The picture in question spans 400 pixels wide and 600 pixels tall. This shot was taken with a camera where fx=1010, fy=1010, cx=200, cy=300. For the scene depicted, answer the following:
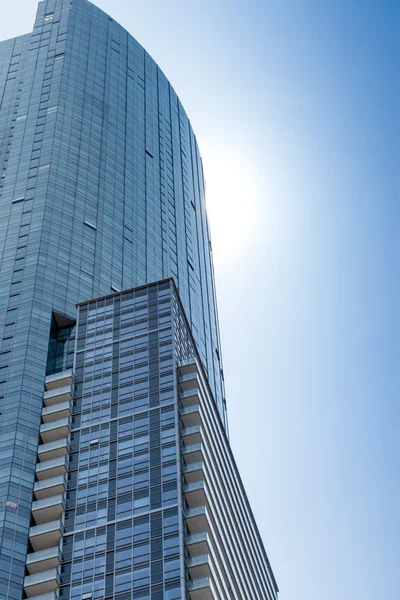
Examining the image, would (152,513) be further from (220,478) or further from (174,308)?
(174,308)

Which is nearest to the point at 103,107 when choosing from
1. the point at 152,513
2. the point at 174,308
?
the point at 174,308

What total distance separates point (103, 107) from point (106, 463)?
89547 mm

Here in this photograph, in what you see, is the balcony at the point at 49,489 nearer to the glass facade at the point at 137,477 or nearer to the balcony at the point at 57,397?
the glass facade at the point at 137,477

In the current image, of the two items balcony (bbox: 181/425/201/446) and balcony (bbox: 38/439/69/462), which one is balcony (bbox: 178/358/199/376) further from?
balcony (bbox: 38/439/69/462)

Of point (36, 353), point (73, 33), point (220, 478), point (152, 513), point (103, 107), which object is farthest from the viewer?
point (73, 33)

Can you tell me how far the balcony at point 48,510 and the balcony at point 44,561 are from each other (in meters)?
4.87

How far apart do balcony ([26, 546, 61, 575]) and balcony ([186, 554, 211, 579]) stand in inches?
499

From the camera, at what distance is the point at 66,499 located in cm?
9994

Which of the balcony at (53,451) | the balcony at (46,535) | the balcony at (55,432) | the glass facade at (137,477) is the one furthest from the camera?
the balcony at (55,432)

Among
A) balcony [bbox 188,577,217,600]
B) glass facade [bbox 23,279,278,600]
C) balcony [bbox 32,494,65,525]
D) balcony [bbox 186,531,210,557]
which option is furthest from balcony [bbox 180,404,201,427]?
balcony [bbox 188,577,217,600]

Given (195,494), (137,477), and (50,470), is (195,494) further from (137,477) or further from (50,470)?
(50,470)

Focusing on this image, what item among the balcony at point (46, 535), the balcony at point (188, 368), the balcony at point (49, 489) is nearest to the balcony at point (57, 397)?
the balcony at point (49, 489)

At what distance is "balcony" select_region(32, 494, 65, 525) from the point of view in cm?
9844

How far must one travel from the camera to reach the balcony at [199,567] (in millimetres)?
89750
